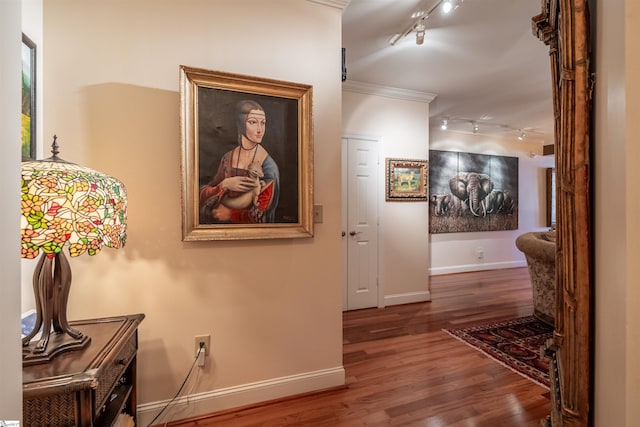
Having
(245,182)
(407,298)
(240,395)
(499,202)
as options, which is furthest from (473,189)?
(240,395)

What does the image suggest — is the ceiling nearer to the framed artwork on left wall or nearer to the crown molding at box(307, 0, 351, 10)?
the crown molding at box(307, 0, 351, 10)

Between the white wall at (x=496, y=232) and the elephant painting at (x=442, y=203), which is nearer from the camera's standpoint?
the elephant painting at (x=442, y=203)

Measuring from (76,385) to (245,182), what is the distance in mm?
1154

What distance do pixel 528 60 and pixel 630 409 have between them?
3.36 meters

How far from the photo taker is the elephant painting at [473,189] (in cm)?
526

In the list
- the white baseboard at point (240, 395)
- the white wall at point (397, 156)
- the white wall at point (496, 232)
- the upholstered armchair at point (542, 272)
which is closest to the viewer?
the white baseboard at point (240, 395)

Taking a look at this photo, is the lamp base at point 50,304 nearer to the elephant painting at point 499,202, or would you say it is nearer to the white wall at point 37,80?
the white wall at point 37,80

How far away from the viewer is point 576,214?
630 millimetres

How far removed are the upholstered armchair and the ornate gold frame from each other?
2645mm

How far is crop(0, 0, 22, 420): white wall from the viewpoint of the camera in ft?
1.69

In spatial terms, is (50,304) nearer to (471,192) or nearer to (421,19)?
(421,19)

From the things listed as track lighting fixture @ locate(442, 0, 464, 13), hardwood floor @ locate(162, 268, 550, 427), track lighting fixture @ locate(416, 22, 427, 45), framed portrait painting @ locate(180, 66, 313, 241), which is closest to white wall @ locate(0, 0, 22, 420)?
framed portrait painting @ locate(180, 66, 313, 241)

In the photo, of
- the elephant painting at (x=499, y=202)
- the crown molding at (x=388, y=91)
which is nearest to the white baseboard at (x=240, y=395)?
the crown molding at (x=388, y=91)

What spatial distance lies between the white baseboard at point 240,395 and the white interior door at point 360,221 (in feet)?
4.97
